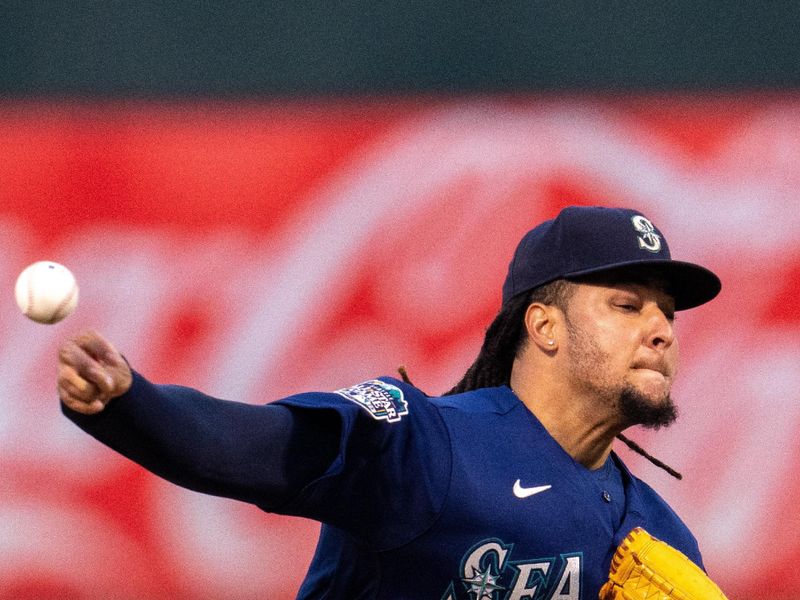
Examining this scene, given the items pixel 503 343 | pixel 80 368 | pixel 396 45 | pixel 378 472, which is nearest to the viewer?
pixel 80 368

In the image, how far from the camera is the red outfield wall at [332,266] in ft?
15.4

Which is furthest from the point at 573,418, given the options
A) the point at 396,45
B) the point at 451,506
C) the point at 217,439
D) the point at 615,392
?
the point at 396,45

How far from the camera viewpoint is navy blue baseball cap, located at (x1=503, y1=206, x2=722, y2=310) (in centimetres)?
259

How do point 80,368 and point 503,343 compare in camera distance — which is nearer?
point 80,368

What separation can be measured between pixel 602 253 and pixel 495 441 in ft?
1.44

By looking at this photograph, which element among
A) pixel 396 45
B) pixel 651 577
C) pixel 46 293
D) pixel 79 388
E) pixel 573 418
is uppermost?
pixel 396 45

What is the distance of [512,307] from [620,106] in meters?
2.40

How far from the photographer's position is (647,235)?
104 inches

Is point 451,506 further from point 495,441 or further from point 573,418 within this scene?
point 573,418

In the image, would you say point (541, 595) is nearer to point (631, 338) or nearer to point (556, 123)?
point (631, 338)

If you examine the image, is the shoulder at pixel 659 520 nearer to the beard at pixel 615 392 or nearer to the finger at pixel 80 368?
the beard at pixel 615 392

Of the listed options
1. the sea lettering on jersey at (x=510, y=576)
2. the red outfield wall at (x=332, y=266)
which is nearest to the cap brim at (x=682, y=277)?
the sea lettering on jersey at (x=510, y=576)

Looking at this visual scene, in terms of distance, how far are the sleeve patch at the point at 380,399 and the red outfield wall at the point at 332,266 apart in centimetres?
252

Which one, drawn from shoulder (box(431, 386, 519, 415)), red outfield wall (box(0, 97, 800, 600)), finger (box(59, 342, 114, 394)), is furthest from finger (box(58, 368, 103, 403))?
red outfield wall (box(0, 97, 800, 600))
